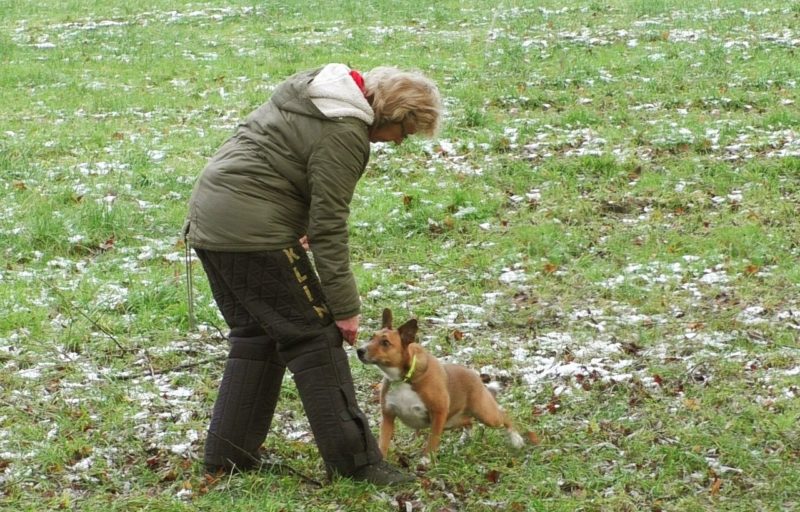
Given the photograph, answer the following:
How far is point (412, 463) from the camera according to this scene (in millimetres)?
5488

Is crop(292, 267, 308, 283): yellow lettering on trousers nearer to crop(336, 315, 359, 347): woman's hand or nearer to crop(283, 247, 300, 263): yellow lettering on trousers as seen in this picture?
crop(283, 247, 300, 263): yellow lettering on trousers

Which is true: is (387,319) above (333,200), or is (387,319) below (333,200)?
below

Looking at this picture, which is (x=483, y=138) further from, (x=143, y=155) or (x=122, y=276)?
(x=122, y=276)

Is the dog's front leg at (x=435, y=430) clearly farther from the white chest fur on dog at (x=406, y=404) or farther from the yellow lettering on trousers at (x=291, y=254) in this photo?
the yellow lettering on trousers at (x=291, y=254)

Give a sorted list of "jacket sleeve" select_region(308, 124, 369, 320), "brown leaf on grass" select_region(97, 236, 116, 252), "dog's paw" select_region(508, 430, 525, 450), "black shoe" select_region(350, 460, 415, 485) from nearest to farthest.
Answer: "jacket sleeve" select_region(308, 124, 369, 320)
"black shoe" select_region(350, 460, 415, 485)
"dog's paw" select_region(508, 430, 525, 450)
"brown leaf on grass" select_region(97, 236, 116, 252)

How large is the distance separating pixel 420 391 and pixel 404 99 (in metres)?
1.53

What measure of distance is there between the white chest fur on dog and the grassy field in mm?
268

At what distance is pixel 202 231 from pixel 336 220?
2.04 ft

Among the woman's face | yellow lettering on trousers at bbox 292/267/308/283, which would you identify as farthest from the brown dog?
the woman's face

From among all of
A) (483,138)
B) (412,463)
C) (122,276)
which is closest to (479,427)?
(412,463)

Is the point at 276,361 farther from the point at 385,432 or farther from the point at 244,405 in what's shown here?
the point at 385,432

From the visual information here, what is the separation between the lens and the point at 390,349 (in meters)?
5.26

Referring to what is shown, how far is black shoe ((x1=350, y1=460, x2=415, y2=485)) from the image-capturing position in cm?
502

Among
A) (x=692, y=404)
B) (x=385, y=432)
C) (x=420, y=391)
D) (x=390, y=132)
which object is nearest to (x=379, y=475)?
(x=385, y=432)
